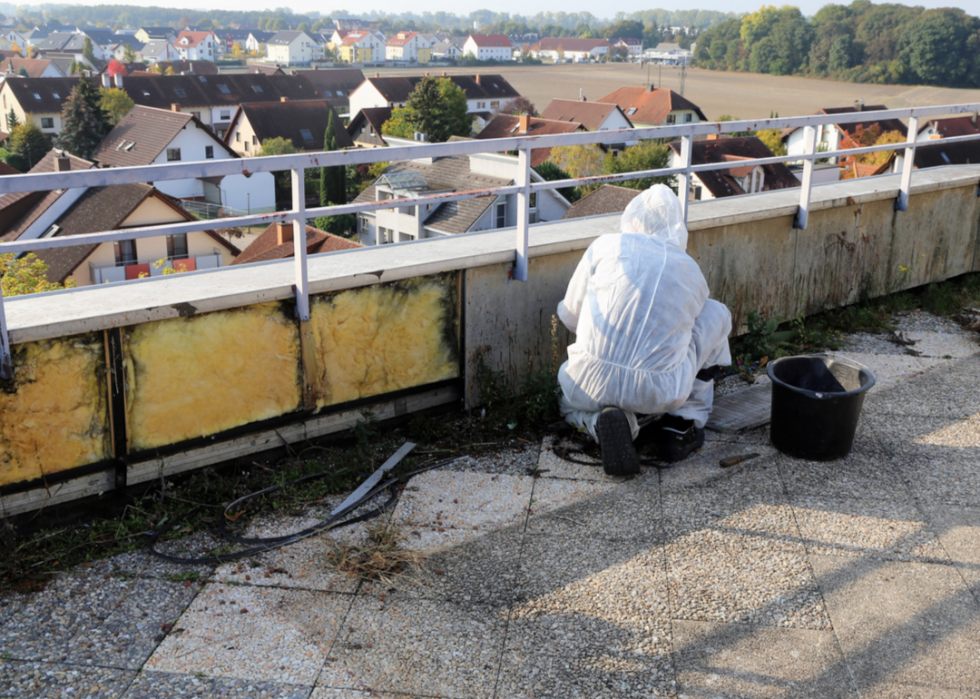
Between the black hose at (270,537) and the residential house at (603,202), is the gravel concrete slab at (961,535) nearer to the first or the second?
the black hose at (270,537)

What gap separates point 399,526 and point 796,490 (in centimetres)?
215

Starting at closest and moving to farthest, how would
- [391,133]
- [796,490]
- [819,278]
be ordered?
[796,490] < [819,278] < [391,133]

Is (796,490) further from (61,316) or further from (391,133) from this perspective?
(391,133)

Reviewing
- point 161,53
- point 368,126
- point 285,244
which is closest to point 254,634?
point 285,244

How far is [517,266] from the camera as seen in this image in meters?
5.33

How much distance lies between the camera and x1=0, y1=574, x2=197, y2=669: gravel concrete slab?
127 inches

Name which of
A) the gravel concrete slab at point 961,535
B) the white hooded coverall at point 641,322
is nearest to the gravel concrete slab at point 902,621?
the gravel concrete slab at point 961,535

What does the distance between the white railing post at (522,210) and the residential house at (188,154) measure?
175ft

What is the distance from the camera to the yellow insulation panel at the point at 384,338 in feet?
15.5

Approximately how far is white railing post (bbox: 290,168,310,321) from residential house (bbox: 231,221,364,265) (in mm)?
13803

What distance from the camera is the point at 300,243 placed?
14.1 ft

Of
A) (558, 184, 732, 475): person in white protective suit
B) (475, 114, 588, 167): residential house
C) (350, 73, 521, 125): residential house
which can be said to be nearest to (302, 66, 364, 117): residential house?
(350, 73, 521, 125): residential house

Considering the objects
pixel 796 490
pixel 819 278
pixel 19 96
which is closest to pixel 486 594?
pixel 796 490

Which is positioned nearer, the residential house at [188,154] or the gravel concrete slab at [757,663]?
the gravel concrete slab at [757,663]
